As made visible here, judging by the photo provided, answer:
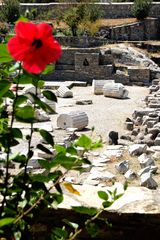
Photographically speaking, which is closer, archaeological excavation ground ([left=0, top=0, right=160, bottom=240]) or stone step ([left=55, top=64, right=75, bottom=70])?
archaeological excavation ground ([left=0, top=0, right=160, bottom=240])

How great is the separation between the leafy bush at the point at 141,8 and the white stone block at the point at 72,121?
22.1 meters

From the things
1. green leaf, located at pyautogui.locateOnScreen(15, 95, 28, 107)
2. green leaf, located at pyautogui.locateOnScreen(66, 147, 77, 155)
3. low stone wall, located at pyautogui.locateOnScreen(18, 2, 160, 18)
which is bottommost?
low stone wall, located at pyautogui.locateOnScreen(18, 2, 160, 18)

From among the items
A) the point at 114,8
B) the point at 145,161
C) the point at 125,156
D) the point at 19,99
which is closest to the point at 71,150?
the point at 19,99

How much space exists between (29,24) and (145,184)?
8163 millimetres

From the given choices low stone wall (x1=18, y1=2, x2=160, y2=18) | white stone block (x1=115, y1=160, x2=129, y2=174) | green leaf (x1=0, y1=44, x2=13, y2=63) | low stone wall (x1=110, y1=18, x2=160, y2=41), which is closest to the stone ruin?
low stone wall (x1=110, y1=18, x2=160, y2=41)

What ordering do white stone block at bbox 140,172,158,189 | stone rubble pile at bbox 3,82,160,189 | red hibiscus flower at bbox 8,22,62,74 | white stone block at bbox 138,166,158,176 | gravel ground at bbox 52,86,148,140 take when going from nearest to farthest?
1. red hibiscus flower at bbox 8,22,62,74
2. white stone block at bbox 140,172,158,189
3. stone rubble pile at bbox 3,82,160,189
4. white stone block at bbox 138,166,158,176
5. gravel ground at bbox 52,86,148,140

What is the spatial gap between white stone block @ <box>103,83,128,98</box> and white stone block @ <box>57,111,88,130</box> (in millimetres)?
5951

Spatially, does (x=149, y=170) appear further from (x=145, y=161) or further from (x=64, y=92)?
(x=64, y=92)

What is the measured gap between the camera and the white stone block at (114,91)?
23.0 meters

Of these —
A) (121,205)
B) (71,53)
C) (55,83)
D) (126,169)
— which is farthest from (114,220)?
(71,53)

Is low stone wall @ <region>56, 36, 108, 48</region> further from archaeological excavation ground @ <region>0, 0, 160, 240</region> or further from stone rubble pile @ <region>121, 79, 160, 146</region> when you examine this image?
stone rubble pile @ <region>121, 79, 160, 146</region>

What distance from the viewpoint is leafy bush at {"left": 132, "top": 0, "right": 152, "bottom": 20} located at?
37906mm

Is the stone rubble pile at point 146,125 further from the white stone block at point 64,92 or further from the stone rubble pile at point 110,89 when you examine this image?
the white stone block at point 64,92

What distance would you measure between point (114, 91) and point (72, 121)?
660 cm
